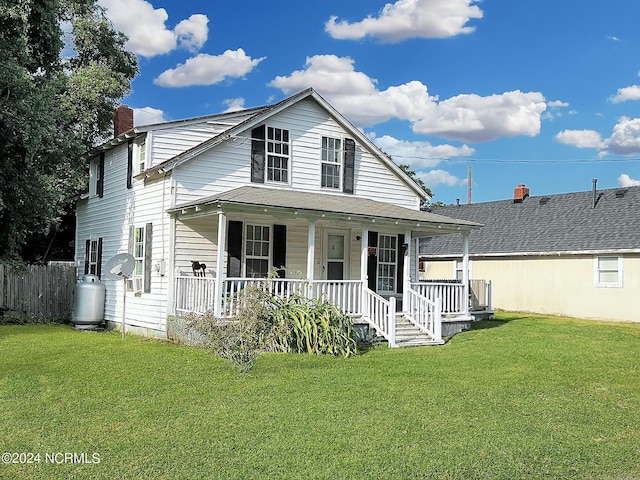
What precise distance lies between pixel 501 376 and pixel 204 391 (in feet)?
16.3

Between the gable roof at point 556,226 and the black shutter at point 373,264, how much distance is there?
9098 mm

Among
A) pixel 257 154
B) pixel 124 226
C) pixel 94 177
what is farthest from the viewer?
pixel 94 177

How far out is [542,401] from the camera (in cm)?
863

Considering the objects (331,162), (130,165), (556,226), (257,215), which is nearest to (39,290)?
(130,165)

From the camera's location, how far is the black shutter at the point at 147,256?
1591 centimetres

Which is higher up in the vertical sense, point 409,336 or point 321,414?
point 409,336

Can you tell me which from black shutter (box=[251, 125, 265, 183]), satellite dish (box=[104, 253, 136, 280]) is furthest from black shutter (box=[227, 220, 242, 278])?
satellite dish (box=[104, 253, 136, 280])

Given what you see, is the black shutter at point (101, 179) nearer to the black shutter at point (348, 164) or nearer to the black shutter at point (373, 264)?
the black shutter at point (348, 164)

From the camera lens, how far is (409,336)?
49.3 ft

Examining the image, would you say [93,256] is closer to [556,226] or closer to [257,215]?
[257,215]

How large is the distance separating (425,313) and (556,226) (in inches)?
484

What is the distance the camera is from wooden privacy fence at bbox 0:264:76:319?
61.8ft

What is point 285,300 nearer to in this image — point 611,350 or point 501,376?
point 501,376

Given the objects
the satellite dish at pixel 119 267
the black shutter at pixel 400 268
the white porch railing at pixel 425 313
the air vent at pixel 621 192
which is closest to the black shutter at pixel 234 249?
the satellite dish at pixel 119 267
